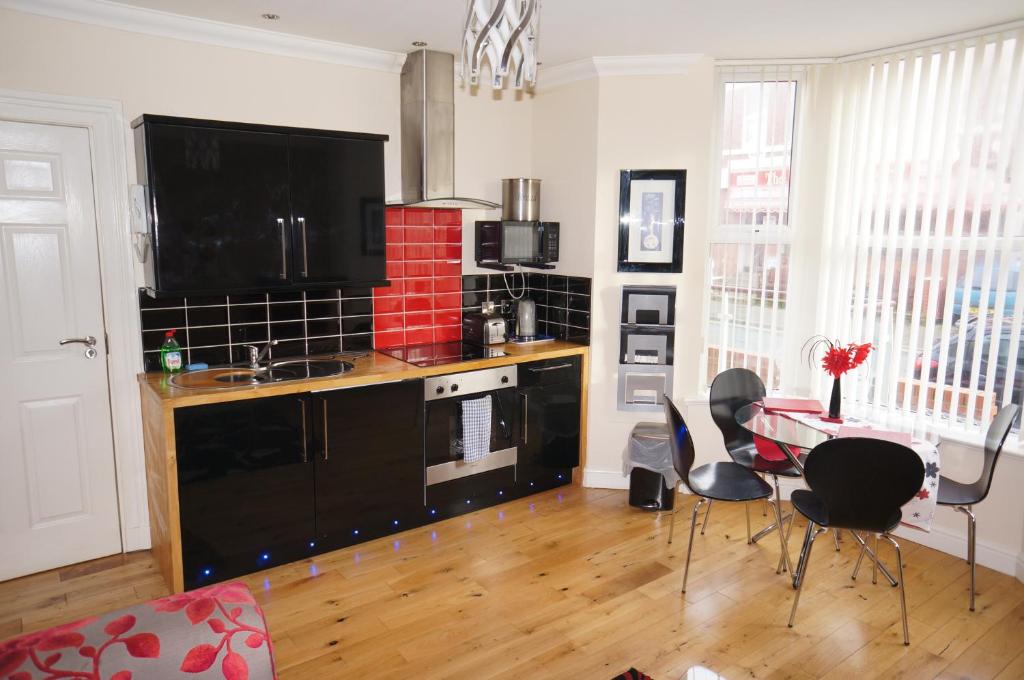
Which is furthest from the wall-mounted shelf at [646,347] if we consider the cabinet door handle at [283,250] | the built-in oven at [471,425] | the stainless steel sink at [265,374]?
the cabinet door handle at [283,250]

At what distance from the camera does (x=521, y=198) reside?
14.0 ft

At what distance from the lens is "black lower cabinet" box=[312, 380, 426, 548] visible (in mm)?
3311

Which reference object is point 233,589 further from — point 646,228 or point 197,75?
point 646,228

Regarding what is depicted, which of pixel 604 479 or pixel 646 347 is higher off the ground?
pixel 646 347

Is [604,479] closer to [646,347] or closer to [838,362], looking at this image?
[646,347]

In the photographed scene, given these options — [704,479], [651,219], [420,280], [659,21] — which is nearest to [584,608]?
[704,479]

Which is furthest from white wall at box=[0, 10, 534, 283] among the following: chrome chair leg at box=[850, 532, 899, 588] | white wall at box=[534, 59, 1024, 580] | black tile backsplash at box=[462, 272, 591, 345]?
chrome chair leg at box=[850, 532, 899, 588]

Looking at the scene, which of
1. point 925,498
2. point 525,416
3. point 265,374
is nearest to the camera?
point 925,498

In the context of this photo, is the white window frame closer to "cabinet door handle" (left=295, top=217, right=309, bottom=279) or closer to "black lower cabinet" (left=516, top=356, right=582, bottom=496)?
"black lower cabinet" (left=516, top=356, right=582, bottom=496)

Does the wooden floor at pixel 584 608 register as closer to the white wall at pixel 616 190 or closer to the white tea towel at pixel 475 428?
the white tea towel at pixel 475 428

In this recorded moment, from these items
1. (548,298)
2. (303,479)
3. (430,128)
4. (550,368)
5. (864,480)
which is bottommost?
(303,479)

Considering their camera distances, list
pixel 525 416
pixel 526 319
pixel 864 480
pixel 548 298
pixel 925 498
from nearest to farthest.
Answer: pixel 864 480 → pixel 925 498 → pixel 525 416 → pixel 526 319 → pixel 548 298

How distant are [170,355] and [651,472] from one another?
2662 mm

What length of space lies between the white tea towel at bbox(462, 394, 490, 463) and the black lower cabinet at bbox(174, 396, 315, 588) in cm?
89
